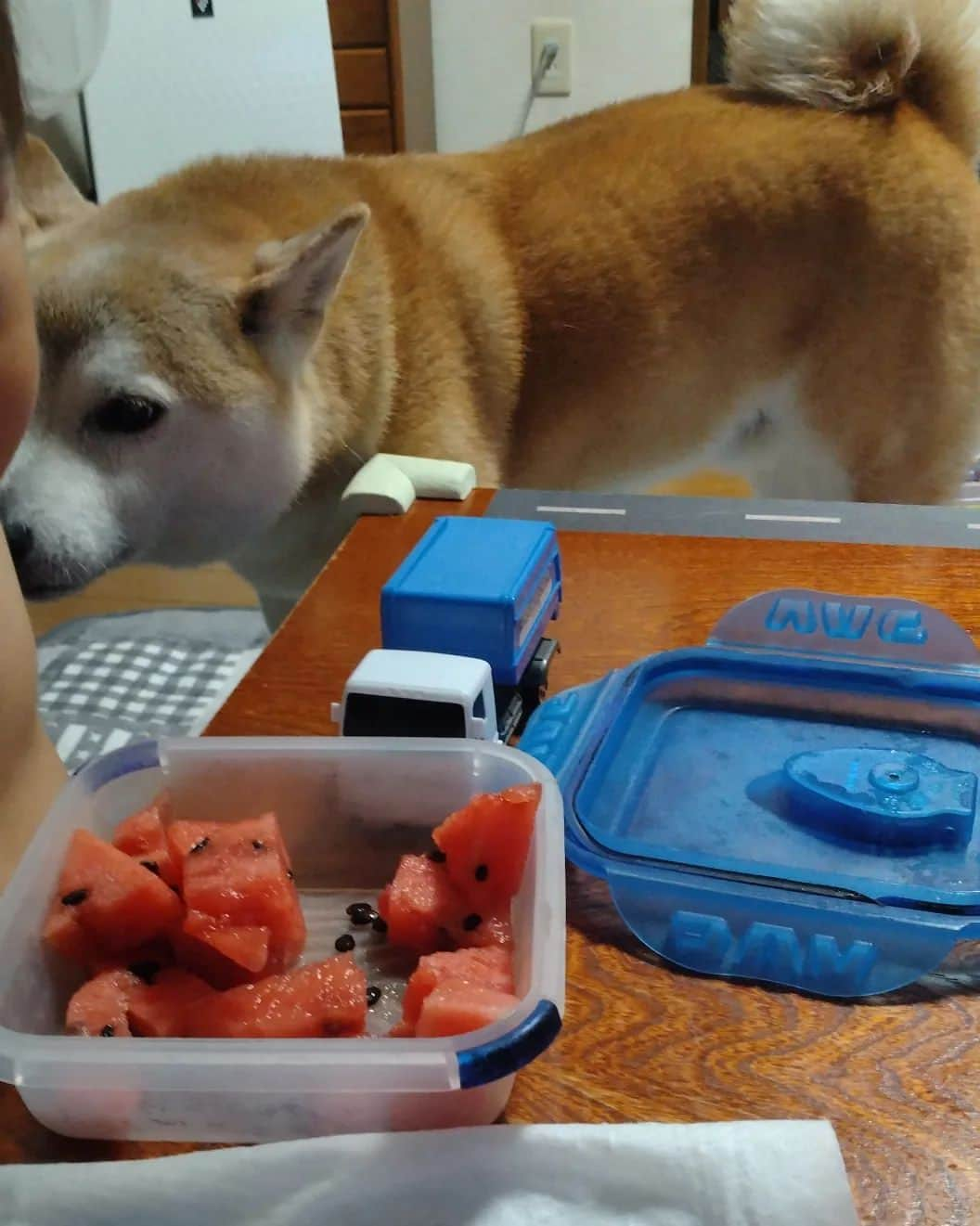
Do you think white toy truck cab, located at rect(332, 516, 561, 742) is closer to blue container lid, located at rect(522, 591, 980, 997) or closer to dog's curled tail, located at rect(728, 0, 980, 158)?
blue container lid, located at rect(522, 591, 980, 997)

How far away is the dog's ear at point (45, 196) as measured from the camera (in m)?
1.03

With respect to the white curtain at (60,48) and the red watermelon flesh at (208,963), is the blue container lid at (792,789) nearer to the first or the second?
the red watermelon flesh at (208,963)

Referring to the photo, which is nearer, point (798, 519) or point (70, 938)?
point (70, 938)

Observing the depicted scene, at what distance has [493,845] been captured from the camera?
0.42m

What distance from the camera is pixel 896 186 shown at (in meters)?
1.23

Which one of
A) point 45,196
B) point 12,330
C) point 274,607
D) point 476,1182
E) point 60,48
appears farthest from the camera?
point 60,48

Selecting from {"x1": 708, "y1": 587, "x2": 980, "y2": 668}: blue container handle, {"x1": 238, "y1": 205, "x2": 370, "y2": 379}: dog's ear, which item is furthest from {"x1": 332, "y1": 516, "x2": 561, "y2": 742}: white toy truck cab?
{"x1": 238, "y1": 205, "x2": 370, "y2": 379}: dog's ear

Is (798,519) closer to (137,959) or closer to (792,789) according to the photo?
(792,789)

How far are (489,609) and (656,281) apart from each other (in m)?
0.80

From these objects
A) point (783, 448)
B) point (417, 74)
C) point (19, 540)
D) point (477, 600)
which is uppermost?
point (417, 74)

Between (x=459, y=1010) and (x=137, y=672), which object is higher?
(x=459, y=1010)

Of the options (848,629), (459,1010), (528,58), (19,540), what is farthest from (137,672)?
(528,58)

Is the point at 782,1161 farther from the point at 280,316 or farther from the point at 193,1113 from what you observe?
the point at 280,316

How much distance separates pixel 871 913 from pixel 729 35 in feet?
4.01
